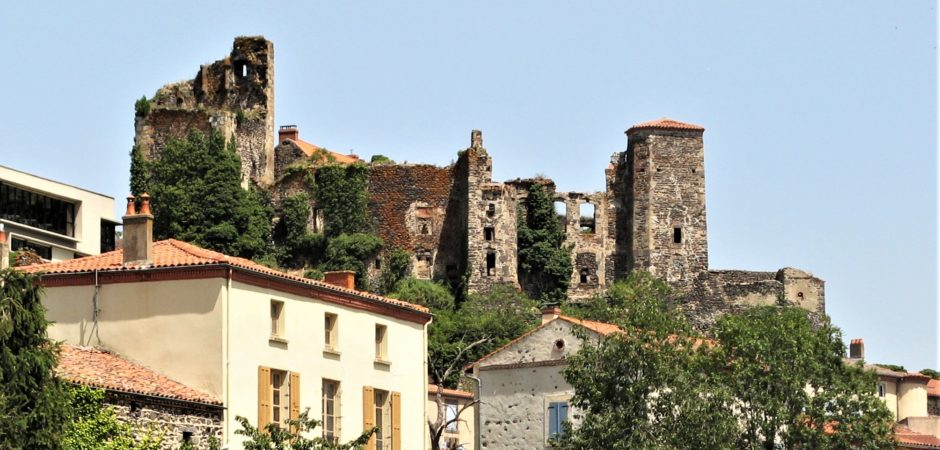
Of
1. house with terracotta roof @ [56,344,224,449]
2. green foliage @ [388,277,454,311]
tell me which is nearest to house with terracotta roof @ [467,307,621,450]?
house with terracotta roof @ [56,344,224,449]

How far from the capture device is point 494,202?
12700 cm

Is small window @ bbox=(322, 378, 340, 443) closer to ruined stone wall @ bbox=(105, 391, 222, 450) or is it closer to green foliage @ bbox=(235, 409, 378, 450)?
ruined stone wall @ bbox=(105, 391, 222, 450)

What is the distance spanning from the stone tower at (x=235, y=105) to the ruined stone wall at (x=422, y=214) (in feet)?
Result: 18.3

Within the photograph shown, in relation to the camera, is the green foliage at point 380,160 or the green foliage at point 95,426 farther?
the green foliage at point 380,160

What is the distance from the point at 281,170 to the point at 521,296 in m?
14.7

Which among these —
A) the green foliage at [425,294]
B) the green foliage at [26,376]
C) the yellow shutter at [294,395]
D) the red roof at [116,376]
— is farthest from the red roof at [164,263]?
the green foliage at [425,294]

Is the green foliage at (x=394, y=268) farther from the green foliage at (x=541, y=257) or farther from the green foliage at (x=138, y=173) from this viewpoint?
the green foliage at (x=138, y=173)

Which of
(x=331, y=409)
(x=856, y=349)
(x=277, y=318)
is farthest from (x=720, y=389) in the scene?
(x=856, y=349)

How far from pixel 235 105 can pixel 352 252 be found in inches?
413

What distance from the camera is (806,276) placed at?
130 metres

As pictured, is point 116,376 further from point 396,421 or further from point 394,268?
point 394,268

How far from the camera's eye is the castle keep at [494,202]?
126m

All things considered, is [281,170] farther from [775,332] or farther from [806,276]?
[775,332]

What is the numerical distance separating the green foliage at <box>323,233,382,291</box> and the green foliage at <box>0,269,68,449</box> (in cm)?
7229
